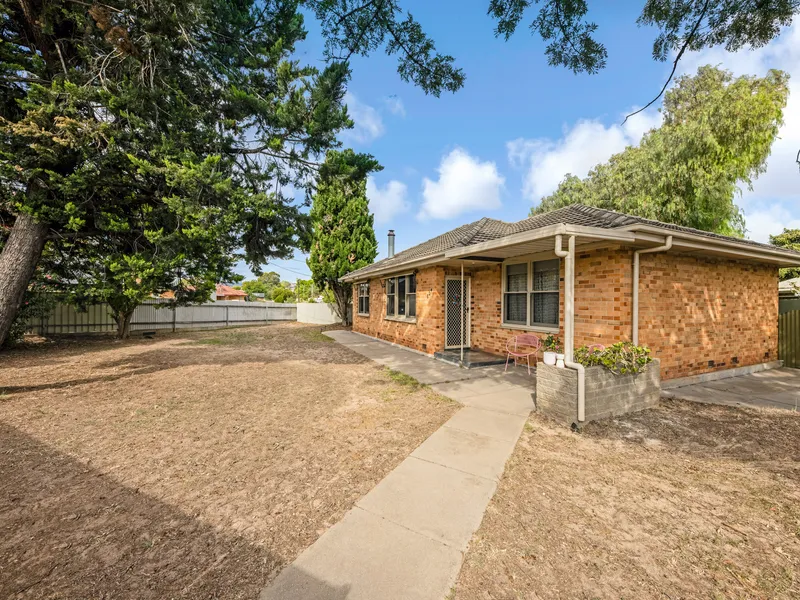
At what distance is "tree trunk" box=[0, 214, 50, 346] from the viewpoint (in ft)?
23.8

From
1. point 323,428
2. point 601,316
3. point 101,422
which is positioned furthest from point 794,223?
point 101,422

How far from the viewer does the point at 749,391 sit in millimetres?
6191

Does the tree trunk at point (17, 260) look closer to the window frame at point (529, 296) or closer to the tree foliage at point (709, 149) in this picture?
the window frame at point (529, 296)

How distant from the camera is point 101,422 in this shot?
4.57 metres

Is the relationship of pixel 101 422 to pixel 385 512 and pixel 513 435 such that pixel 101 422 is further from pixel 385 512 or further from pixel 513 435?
pixel 513 435

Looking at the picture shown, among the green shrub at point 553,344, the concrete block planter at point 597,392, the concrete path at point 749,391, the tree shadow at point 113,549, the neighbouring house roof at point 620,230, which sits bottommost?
the tree shadow at point 113,549

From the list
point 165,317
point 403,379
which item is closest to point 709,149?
point 403,379

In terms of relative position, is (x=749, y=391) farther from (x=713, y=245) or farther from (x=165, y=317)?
(x=165, y=317)

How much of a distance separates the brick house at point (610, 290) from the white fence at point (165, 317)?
968 cm

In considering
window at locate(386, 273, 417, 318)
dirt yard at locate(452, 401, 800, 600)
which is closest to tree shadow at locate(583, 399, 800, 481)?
dirt yard at locate(452, 401, 800, 600)

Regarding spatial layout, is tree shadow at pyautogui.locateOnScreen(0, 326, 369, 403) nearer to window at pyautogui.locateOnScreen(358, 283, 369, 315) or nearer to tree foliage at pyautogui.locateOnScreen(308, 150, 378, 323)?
window at pyautogui.locateOnScreen(358, 283, 369, 315)

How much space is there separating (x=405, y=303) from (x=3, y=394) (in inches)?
349

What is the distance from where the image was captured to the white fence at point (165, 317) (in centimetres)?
1301

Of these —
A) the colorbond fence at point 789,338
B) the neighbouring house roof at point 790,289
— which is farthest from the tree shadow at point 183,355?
the neighbouring house roof at point 790,289
